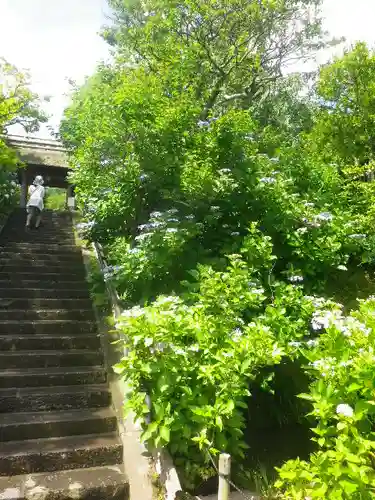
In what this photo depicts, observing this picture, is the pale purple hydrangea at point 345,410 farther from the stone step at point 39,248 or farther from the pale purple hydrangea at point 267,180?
the stone step at point 39,248

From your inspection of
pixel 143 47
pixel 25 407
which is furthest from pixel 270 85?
pixel 25 407

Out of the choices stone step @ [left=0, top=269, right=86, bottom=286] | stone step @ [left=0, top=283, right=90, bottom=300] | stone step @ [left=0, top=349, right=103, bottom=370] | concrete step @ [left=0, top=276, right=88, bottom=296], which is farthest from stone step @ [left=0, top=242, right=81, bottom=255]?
stone step @ [left=0, top=349, right=103, bottom=370]

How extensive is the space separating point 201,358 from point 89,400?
6.91ft

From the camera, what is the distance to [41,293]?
7.72m

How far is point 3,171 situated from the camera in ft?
43.6

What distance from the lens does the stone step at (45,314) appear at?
6859mm

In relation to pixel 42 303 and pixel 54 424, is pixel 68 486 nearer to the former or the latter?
pixel 54 424

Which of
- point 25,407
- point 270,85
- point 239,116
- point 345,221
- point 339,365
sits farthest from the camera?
point 270,85

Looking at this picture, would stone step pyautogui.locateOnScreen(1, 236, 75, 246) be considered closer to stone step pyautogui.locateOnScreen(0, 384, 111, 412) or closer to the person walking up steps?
the person walking up steps

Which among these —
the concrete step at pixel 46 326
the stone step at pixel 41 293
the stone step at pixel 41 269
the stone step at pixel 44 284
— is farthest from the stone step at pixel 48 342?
the stone step at pixel 41 269

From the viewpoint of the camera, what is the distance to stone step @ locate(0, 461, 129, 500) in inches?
157

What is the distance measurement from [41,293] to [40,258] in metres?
2.07

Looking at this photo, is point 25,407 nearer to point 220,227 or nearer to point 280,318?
point 280,318

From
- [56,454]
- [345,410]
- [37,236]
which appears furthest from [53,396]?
[37,236]
